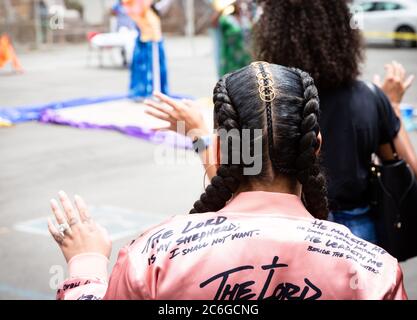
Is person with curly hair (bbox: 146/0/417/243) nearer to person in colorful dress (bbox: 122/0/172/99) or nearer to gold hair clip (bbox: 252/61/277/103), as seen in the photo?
gold hair clip (bbox: 252/61/277/103)

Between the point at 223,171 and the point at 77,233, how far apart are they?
0.39 metres

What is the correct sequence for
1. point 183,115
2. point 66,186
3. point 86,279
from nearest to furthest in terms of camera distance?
1. point 86,279
2. point 183,115
3. point 66,186

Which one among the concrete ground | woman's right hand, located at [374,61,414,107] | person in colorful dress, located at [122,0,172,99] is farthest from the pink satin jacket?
person in colorful dress, located at [122,0,172,99]

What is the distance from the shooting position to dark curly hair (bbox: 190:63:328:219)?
1.50 meters

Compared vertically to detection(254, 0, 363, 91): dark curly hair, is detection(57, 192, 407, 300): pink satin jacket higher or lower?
lower

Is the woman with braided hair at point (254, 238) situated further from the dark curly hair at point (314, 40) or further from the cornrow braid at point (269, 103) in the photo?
the dark curly hair at point (314, 40)

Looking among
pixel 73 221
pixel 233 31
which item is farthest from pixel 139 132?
pixel 73 221

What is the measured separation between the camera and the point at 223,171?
1.56 meters

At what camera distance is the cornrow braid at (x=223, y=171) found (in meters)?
1.54

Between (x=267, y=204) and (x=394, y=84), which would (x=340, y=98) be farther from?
(x=267, y=204)

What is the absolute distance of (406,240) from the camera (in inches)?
106

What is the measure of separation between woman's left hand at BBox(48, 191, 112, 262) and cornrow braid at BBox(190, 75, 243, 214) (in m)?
0.25

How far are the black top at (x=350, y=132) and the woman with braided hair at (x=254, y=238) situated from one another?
3.20 feet
